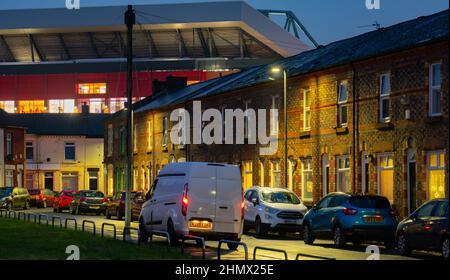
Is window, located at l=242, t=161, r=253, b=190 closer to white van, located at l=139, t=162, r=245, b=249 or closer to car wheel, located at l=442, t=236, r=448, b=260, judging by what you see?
white van, located at l=139, t=162, r=245, b=249

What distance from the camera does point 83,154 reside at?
9656 cm

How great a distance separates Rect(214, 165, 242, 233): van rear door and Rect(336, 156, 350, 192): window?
44.4 ft

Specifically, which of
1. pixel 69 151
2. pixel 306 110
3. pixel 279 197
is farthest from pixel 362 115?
pixel 69 151

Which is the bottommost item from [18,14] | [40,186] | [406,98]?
[40,186]

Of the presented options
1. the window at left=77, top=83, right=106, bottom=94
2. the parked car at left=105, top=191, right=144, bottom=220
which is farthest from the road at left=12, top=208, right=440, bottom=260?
the window at left=77, top=83, right=106, bottom=94

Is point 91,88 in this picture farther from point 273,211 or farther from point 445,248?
point 445,248

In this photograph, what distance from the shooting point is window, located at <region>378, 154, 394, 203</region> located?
123 feet

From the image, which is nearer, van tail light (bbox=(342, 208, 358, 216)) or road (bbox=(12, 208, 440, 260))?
road (bbox=(12, 208, 440, 260))

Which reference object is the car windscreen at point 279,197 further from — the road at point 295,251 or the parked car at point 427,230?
the parked car at point 427,230

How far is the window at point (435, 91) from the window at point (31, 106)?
3657 inches

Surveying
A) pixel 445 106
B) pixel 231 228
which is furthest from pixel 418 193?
pixel 231 228
